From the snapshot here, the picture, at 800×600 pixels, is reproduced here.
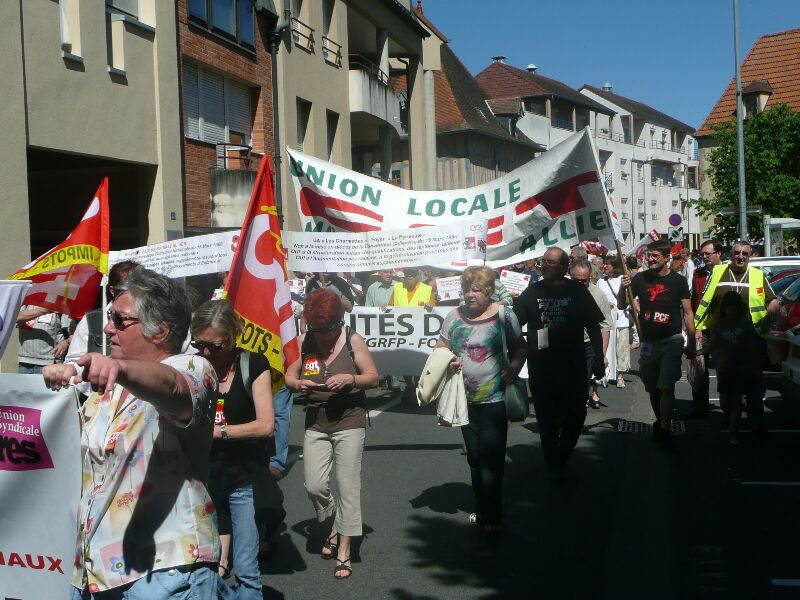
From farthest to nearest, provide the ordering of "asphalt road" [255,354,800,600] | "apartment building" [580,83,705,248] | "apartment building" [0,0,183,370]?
"apartment building" [580,83,705,248]
"apartment building" [0,0,183,370]
"asphalt road" [255,354,800,600]

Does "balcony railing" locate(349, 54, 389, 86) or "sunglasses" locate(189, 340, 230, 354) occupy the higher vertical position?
"balcony railing" locate(349, 54, 389, 86)

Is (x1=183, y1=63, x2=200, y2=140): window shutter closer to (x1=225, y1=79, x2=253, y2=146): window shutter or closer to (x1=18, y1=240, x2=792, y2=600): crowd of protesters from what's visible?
(x1=225, y1=79, x2=253, y2=146): window shutter

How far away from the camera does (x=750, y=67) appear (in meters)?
72.8

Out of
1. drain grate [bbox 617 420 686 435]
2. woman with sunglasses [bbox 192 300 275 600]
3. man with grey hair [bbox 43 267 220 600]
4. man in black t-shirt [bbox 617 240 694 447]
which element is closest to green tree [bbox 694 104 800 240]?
drain grate [bbox 617 420 686 435]

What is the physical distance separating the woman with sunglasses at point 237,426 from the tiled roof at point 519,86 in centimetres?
6959

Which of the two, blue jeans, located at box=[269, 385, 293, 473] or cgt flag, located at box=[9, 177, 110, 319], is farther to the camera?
blue jeans, located at box=[269, 385, 293, 473]

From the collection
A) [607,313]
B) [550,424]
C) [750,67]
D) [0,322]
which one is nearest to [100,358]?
[0,322]

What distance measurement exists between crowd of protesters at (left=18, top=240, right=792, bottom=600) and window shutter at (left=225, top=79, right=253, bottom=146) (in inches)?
283

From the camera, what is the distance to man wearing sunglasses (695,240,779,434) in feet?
34.2

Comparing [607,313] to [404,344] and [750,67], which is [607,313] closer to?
[404,344]

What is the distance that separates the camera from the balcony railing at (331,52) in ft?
82.8

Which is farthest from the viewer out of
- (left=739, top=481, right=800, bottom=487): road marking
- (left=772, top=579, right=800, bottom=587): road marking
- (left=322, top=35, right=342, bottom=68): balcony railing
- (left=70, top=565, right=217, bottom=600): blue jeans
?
(left=322, top=35, right=342, bottom=68): balcony railing

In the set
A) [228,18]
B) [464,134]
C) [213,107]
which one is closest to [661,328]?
[213,107]

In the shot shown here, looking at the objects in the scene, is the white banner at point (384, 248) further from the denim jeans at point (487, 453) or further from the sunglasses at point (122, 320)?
the sunglasses at point (122, 320)
